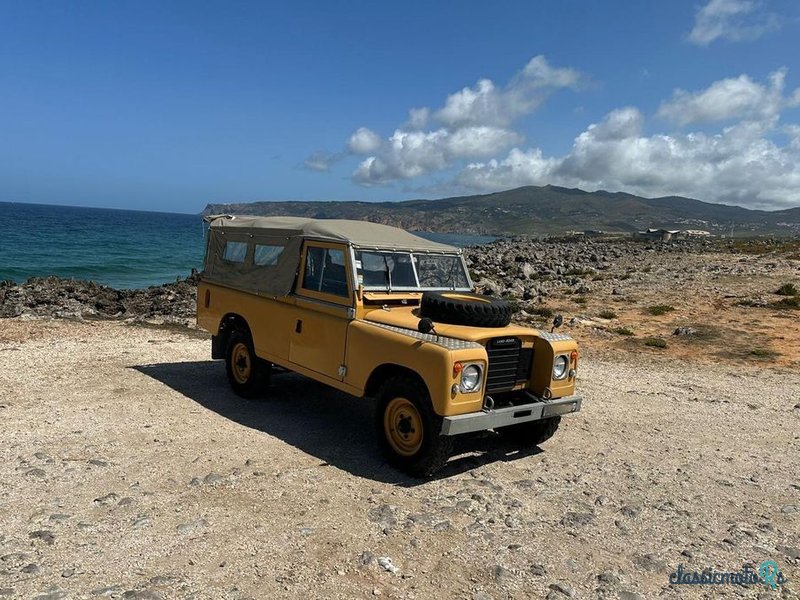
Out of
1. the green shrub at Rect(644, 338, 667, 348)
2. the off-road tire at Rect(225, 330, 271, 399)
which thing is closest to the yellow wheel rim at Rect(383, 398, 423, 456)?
the off-road tire at Rect(225, 330, 271, 399)

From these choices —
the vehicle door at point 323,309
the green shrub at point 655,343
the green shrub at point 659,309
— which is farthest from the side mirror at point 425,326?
the green shrub at point 659,309

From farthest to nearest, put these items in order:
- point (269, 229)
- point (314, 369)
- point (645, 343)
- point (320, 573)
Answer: point (645, 343)
point (269, 229)
point (314, 369)
point (320, 573)

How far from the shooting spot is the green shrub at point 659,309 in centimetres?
1880

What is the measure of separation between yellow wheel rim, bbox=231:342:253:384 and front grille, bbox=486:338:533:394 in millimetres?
4189

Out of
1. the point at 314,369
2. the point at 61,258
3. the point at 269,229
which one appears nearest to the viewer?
the point at 314,369

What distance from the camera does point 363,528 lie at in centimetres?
510

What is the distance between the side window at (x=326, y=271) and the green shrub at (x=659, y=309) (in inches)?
569

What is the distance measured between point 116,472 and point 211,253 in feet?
15.9

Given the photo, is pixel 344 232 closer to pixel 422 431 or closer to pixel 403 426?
pixel 403 426

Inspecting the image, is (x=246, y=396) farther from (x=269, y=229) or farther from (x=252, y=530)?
(x=252, y=530)

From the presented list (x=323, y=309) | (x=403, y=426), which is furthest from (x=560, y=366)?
(x=323, y=309)

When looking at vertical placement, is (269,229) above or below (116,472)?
above

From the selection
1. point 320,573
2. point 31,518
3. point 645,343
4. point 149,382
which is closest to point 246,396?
point 149,382

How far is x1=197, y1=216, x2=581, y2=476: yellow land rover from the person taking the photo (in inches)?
234
